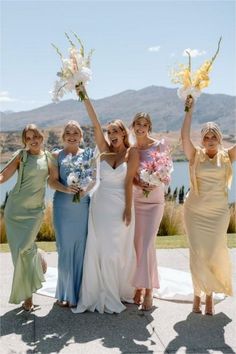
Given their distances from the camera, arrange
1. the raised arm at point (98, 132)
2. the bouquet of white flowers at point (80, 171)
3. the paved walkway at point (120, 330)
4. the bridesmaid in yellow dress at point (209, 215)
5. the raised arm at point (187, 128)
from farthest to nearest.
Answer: the raised arm at point (98, 132) → the bridesmaid in yellow dress at point (209, 215) → the raised arm at point (187, 128) → the bouquet of white flowers at point (80, 171) → the paved walkway at point (120, 330)

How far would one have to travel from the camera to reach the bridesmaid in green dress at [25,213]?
5.68 metres

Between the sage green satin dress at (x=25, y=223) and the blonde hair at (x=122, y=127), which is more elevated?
the blonde hair at (x=122, y=127)

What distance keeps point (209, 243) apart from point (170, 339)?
1353 millimetres

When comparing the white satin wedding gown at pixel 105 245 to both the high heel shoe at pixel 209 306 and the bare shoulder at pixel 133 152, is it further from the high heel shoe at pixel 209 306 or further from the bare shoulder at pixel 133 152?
the high heel shoe at pixel 209 306

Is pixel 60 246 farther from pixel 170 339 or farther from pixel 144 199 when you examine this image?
pixel 170 339

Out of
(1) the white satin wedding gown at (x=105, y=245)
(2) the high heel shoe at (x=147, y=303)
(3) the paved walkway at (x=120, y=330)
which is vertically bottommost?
(3) the paved walkway at (x=120, y=330)

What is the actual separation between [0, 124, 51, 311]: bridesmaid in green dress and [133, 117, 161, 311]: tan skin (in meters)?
1.24

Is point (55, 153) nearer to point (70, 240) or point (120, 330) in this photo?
point (70, 240)

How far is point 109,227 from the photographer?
581 centimetres

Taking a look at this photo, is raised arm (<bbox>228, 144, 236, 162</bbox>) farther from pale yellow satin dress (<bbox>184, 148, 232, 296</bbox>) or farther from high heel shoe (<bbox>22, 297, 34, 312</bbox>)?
high heel shoe (<bbox>22, 297, 34, 312</bbox>)

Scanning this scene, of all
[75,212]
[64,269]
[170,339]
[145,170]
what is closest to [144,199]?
[145,170]

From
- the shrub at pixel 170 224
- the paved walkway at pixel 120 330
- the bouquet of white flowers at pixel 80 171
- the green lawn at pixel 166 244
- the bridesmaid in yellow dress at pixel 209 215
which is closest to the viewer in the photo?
the paved walkway at pixel 120 330

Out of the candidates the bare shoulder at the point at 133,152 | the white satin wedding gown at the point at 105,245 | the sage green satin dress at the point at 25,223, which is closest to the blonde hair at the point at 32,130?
the sage green satin dress at the point at 25,223

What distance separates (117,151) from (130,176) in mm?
411
